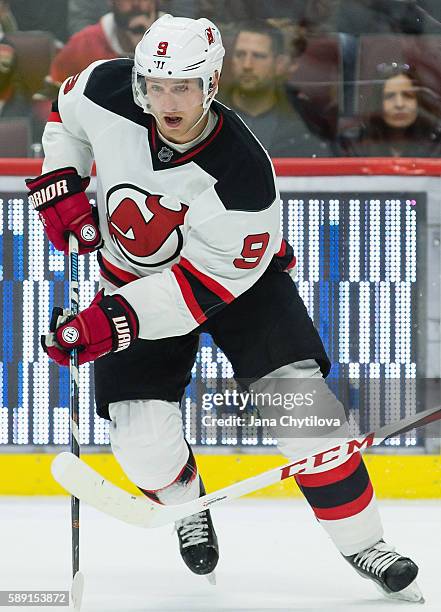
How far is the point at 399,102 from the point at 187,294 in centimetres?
152

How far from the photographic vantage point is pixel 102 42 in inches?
144

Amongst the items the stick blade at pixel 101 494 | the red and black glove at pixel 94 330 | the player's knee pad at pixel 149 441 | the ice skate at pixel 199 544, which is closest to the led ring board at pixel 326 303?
the ice skate at pixel 199 544

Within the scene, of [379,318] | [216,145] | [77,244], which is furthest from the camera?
[379,318]

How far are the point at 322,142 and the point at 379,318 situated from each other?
0.53 meters

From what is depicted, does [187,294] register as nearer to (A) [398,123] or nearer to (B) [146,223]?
(B) [146,223]

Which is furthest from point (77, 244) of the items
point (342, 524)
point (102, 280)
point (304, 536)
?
point (304, 536)

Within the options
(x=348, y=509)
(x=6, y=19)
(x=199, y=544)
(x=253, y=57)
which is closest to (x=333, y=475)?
(x=348, y=509)

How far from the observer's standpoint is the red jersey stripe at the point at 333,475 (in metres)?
2.44

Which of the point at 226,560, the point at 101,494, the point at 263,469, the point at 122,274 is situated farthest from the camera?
the point at 263,469

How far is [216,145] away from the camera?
2.39 meters

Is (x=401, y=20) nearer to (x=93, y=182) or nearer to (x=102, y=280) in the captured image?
(x=93, y=182)

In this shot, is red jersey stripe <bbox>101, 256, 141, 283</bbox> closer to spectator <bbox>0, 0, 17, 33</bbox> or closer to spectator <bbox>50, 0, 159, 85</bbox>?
Answer: spectator <bbox>50, 0, 159, 85</bbox>

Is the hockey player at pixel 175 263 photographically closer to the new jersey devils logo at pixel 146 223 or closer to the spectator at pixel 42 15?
the new jersey devils logo at pixel 146 223

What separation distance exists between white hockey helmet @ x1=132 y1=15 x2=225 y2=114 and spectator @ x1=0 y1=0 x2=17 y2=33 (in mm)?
1426
